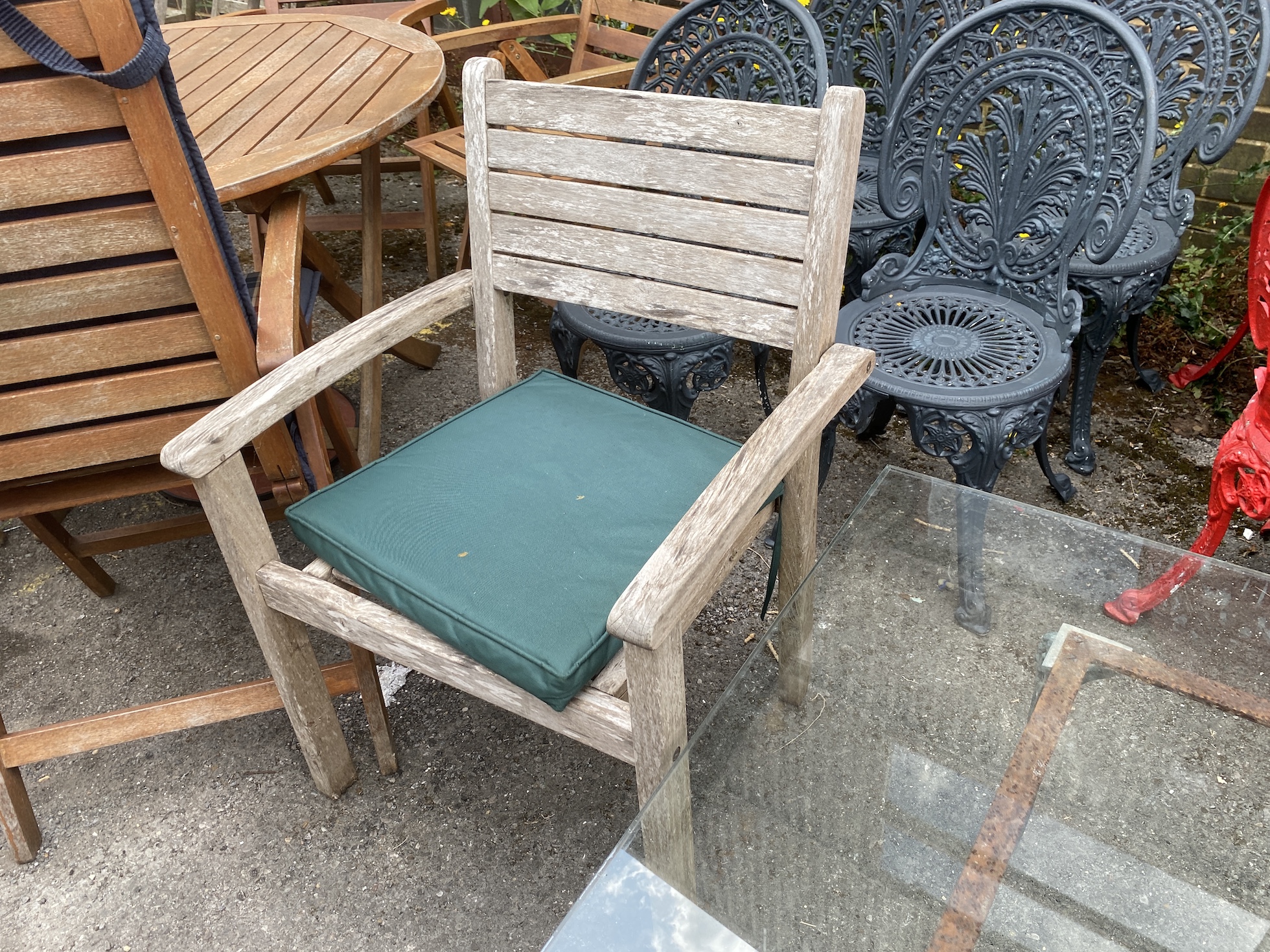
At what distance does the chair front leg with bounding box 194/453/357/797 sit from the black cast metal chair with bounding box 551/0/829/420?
93cm

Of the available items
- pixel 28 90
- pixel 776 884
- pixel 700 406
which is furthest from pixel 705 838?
pixel 700 406

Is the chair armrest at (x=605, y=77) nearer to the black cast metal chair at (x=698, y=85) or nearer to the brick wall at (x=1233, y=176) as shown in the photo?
the black cast metal chair at (x=698, y=85)

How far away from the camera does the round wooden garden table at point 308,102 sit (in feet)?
5.81

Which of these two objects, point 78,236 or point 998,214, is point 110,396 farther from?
point 998,214

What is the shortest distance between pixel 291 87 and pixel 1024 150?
6.06 ft

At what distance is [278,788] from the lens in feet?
5.85

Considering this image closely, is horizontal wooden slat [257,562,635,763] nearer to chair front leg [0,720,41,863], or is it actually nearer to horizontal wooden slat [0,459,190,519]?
horizontal wooden slat [0,459,190,519]

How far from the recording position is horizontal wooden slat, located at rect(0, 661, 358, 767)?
5.19 feet

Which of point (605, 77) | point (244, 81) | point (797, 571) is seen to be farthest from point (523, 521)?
point (605, 77)

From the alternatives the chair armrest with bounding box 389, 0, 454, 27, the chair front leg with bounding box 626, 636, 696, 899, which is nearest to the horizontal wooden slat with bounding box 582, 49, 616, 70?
the chair armrest with bounding box 389, 0, 454, 27

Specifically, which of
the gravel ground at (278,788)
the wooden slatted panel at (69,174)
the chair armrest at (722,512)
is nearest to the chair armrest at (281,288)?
the wooden slatted panel at (69,174)

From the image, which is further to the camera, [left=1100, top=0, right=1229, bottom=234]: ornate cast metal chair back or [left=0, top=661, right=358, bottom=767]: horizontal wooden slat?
[left=1100, top=0, right=1229, bottom=234]: ornate cast metal chair back

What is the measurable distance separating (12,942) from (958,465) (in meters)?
2.06

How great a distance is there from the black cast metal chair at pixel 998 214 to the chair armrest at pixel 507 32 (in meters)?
1.60
